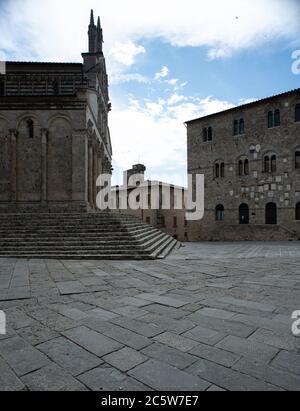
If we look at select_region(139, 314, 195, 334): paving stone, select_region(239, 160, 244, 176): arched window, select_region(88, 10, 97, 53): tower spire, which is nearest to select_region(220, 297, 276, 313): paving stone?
select_region(139, 314, 195, 334): paving stone

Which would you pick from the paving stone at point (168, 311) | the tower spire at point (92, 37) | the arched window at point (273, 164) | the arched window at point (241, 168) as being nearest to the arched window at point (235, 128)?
the arched window at point (241, 168)

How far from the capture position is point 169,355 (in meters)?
2.62

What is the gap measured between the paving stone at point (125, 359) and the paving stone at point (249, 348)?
0.90m

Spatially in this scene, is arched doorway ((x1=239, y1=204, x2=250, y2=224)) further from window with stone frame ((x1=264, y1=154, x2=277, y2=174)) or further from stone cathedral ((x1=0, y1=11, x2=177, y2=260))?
stone cathedral ((x1=0, y1=11, x2=177, y2=260))

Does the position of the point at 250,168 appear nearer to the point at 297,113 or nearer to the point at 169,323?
the point at 297,113

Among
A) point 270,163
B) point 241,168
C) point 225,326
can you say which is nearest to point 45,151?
point 241,168

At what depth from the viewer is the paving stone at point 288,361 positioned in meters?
2.39

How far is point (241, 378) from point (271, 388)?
0.24 m

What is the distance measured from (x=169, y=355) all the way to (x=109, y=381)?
698 millimetres

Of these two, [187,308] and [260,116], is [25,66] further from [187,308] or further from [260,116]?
[187,308]

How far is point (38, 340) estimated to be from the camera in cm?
294

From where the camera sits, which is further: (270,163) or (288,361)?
(270,163)

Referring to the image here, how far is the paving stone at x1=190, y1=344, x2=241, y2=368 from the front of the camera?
2496 millimetres
